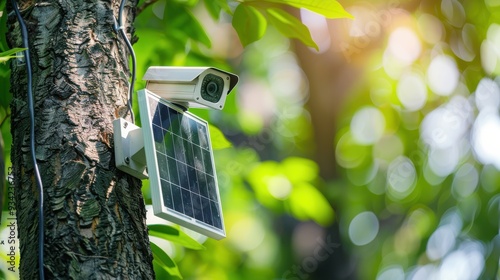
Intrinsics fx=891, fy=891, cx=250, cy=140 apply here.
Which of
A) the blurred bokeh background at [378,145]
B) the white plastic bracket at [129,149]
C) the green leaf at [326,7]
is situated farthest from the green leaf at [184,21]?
the blurred bokeh background at [378,145]

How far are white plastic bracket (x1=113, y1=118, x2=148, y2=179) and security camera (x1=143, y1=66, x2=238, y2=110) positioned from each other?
0.14 m

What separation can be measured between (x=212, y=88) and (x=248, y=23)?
0.58 m

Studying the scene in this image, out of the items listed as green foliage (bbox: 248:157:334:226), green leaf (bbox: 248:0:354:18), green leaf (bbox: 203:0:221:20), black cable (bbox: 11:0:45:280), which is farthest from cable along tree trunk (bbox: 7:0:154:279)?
green foliage (bbox: 248:157:334:226)

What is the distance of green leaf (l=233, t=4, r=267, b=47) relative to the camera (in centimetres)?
263

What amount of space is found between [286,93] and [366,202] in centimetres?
129

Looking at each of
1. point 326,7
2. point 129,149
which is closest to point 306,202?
point 326,7

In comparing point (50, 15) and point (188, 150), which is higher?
point (50, 15)

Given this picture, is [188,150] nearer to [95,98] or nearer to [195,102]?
[195,102]

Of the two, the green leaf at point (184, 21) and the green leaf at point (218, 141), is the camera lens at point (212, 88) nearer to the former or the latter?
the green leaf at point (218, 141)

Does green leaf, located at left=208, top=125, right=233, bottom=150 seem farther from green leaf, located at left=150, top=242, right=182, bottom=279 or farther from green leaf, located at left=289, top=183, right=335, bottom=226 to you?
green leaf, located at left=289, top=183, right=335, bottom=226

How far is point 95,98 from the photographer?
198 cm

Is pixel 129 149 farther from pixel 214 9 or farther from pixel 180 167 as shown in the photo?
pixel 214 9

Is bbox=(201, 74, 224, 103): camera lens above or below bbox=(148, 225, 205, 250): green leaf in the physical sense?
above

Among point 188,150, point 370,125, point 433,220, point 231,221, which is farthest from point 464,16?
point 188,150
